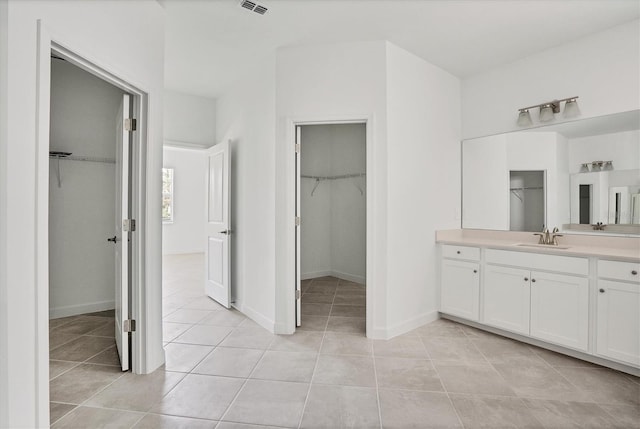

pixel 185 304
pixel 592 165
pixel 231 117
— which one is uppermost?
pixel 231 117

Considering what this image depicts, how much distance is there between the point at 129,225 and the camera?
2.39 metres

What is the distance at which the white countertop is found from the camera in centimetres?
255

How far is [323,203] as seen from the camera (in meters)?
5.75

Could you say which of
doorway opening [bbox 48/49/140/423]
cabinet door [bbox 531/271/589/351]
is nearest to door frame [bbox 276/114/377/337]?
cabinet door [bbox 531/271/589/351]

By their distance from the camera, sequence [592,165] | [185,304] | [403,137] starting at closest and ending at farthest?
[592,165], [403,137], [185,304]

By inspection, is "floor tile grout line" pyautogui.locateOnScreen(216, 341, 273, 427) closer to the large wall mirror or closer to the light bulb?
the large wall mirror

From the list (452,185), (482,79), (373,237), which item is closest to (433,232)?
(452,185)

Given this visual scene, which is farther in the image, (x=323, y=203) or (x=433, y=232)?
(x=323, y=203)

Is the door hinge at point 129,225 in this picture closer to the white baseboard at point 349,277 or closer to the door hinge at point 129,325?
the door hinge at point 129,325

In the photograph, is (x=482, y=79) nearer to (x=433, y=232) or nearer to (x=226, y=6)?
(x=433, y=232)

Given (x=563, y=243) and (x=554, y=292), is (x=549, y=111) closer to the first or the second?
(x=563, y=243)

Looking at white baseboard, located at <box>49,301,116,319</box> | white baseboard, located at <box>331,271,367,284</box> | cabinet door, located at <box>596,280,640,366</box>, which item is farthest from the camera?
white baseboard, located at <box>331,271,367,284</box>

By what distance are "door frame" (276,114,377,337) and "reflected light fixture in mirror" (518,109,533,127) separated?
1.62m

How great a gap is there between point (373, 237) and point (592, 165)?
215 centimetres
